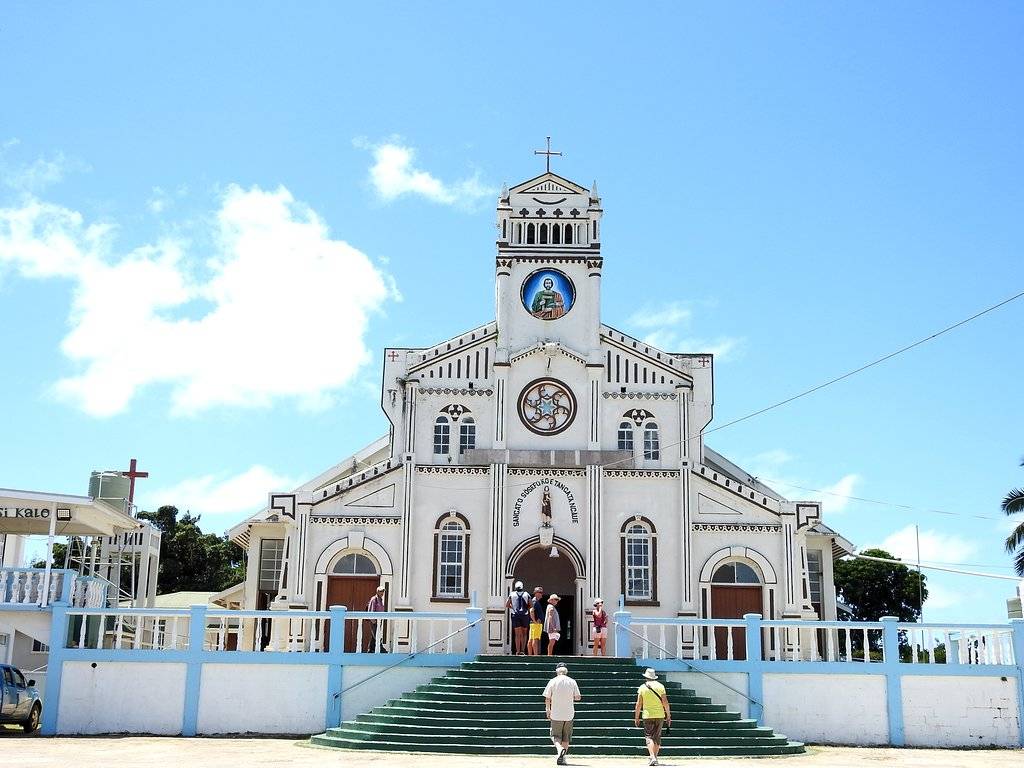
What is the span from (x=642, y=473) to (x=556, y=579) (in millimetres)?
4044

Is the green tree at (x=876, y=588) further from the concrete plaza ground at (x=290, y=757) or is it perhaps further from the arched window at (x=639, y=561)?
the concrete plaza ground at (x=290, y=757)

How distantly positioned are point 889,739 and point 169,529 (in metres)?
51.9

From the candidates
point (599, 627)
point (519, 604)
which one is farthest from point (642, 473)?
point (519, 604)

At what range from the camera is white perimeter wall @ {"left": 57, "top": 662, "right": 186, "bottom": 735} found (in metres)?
23.1

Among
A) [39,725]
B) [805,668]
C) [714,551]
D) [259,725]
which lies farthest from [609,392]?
[39,725]

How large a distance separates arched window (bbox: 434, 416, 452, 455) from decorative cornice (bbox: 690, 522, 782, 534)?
6924mm

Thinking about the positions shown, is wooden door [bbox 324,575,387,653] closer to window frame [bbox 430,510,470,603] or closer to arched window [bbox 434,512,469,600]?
window frame [bbox 430,510,470,603]

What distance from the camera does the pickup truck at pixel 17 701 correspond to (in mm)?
22078

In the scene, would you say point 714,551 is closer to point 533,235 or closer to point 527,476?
point 527,476

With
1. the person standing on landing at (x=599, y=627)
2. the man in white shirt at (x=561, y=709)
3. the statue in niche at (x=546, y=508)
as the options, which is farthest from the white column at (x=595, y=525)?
the man in white shirt at (x=561, y=709)

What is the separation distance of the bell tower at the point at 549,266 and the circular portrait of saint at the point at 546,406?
1.12m

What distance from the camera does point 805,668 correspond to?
23.3m

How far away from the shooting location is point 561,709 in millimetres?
17828

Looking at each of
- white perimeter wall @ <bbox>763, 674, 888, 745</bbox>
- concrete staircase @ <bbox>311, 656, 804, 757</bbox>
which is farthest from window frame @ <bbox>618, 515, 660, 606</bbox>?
white perimeter wall @ <bbox>763, 674, 888, 745</bbox>
